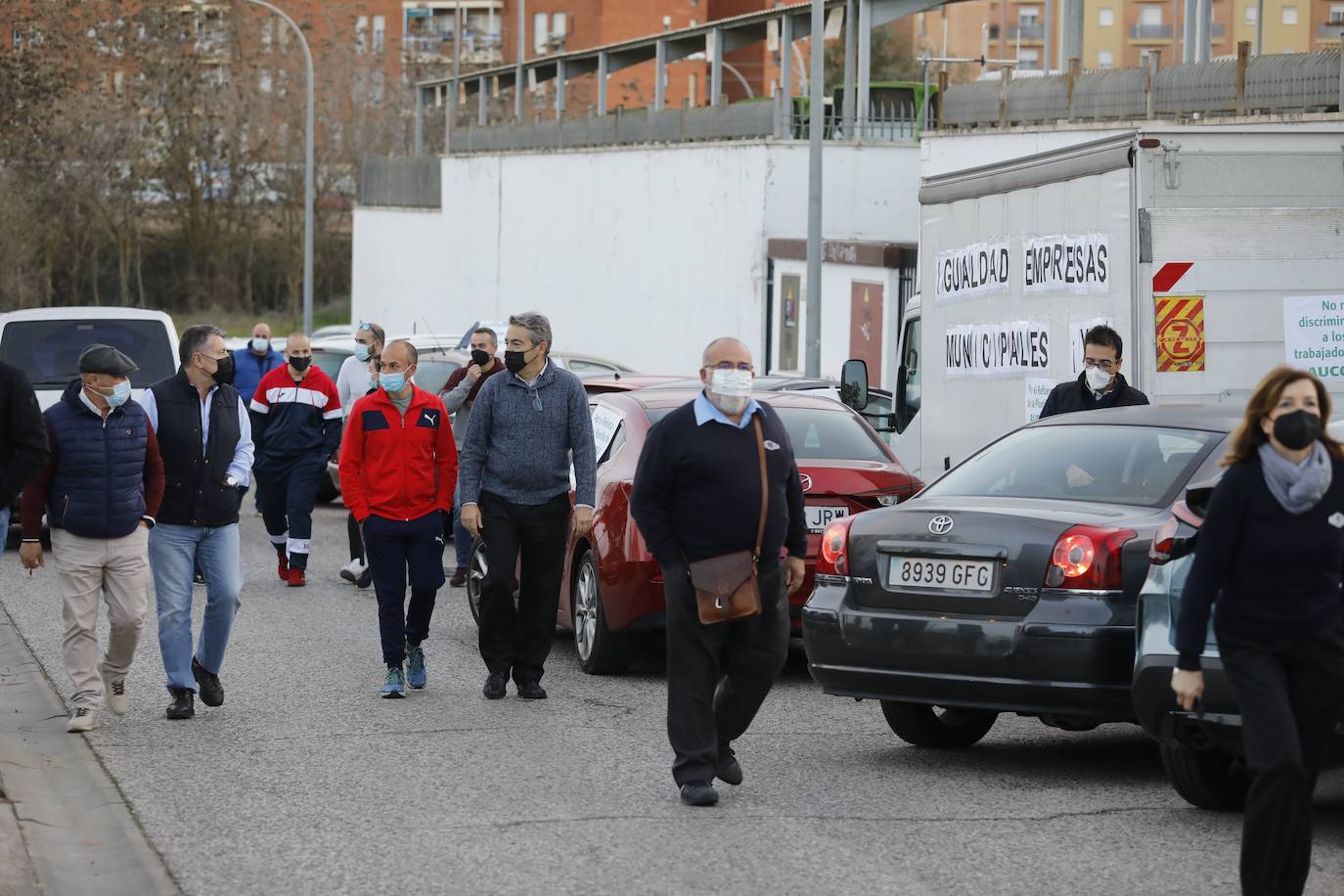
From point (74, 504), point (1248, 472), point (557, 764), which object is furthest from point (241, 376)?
point (1248, 472)

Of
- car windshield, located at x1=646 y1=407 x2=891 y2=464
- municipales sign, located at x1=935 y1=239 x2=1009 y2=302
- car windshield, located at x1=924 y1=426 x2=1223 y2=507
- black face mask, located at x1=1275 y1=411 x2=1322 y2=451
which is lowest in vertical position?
car windshield, located at x1=646 y1=407 x2=891 y2=464

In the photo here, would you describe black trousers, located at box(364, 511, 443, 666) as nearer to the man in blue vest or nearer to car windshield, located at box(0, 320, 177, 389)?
the man in blue vest

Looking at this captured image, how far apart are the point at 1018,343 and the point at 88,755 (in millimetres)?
6411

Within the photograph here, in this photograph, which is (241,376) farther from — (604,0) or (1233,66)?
(604,0)

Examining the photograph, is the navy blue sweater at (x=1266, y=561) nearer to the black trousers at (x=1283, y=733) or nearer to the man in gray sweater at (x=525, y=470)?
the black trousers at (x=1283, y=733)

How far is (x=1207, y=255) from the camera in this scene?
11.1m

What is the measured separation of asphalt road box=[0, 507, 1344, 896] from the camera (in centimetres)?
671

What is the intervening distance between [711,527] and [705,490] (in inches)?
5.5


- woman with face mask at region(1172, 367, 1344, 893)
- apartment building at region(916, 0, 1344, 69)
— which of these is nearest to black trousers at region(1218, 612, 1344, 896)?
woman with face mask at region(1172, 367, 1344, 893)

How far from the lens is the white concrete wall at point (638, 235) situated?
102ft

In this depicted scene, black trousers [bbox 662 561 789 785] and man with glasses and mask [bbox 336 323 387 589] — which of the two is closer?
black trousers [bbox 662 561 789 785]

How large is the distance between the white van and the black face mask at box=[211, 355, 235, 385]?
342 inches

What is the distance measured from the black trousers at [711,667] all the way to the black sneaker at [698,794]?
24mm

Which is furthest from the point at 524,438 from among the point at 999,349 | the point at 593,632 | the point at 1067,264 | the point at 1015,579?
the point at 999,349
